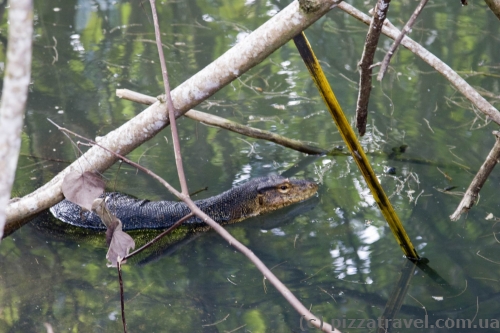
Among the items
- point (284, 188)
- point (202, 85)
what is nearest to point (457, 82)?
point (202, 85)

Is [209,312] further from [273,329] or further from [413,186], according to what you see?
[413,186]

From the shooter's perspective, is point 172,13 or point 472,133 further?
point 172,13

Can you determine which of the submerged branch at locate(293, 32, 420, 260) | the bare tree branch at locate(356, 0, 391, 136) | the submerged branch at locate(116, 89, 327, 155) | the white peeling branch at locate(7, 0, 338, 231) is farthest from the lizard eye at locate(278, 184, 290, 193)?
the white peeling branch at locate(7, 0, 338, 231)

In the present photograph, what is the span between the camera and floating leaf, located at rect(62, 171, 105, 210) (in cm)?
266

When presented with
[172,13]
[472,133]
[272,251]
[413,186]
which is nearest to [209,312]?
[272,251]

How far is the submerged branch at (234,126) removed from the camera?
4.68m

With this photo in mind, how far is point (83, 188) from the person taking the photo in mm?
2693

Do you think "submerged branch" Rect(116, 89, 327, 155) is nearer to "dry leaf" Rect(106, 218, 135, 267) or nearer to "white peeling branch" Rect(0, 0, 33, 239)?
"dry leaf" Rect(106, 218, 135, 267)

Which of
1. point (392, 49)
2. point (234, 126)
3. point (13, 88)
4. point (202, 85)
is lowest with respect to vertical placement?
point (234, 126)

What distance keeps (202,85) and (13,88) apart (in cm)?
174

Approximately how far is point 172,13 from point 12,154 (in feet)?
28.5

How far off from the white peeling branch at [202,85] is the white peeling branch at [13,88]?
157 cm

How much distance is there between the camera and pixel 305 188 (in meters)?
5.56

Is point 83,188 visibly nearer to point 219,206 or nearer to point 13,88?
point 13,88
